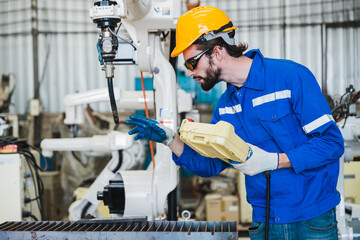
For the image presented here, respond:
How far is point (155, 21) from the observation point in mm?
2053

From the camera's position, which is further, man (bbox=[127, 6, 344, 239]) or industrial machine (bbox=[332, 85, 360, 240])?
industrial machine (bbox=[332, 85, 360, 240])

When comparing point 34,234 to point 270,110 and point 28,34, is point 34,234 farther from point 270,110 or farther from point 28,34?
point 28,34

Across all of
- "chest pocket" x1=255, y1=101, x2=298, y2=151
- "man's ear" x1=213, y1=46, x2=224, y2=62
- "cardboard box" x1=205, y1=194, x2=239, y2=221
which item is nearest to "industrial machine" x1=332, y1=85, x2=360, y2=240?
"chest pocket" x1=255, y1=101, x2=298, y2=151

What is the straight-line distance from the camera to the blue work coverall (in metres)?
1.50

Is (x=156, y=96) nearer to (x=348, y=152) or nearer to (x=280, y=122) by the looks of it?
(x=280, y=122)

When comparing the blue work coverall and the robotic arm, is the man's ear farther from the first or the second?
the robotic arm

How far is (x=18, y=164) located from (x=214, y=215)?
2298mm

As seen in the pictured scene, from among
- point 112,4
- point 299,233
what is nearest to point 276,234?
point 299,233

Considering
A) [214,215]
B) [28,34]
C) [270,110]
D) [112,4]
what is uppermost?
[28,34]

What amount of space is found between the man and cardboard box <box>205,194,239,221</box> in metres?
2.65

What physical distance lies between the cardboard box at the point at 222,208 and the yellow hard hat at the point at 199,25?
290 cm

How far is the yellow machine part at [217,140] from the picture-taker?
1.33 metres

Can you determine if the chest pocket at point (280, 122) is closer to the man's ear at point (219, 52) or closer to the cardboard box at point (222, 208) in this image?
the man's ear at point (219, 52)

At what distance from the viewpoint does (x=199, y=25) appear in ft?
5.45
